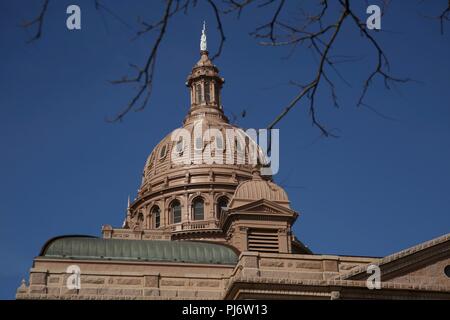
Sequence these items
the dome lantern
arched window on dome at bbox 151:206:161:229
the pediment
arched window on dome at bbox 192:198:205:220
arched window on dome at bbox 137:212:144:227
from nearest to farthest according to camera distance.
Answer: the pediment
arched window on dome at bbox 192:198:205:220
arched window on dome at bbox 151:206:161:229
arched window on dome at bbox 137:212:144:227
the dome lantern

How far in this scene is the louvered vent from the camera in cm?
6278

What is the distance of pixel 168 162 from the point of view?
9588 cm

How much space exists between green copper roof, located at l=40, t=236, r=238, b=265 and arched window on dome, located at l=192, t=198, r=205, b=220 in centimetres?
3354

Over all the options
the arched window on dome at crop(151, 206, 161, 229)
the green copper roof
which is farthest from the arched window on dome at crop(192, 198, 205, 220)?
the green copper roof

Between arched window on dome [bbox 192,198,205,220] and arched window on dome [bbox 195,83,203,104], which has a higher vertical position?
arched window on dome [bbox 195,83,203,104]

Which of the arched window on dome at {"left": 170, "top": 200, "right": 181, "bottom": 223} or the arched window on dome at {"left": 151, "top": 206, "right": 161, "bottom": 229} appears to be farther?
the arched window on dome at {"left": 151, "top": 206, "right": 161, "bottom": 229}

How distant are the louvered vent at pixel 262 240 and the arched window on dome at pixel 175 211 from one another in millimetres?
26303

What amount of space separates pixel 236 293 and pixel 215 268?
21.4 feet

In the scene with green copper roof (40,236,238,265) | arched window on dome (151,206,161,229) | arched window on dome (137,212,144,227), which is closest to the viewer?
green copper roof (40,236,238,265)

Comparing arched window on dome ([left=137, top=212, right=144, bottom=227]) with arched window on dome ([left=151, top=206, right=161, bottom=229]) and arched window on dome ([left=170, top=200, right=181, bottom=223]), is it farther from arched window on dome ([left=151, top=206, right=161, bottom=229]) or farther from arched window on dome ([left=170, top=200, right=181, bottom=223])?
arched window on dome ([left=170, top=200, right=181, bottom=223])

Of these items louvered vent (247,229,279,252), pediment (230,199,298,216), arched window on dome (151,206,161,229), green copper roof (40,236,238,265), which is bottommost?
green copper roof (40,236,238,265)

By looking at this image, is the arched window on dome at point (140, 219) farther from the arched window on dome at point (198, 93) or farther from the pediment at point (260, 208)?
the pediment at point (260, 208)
